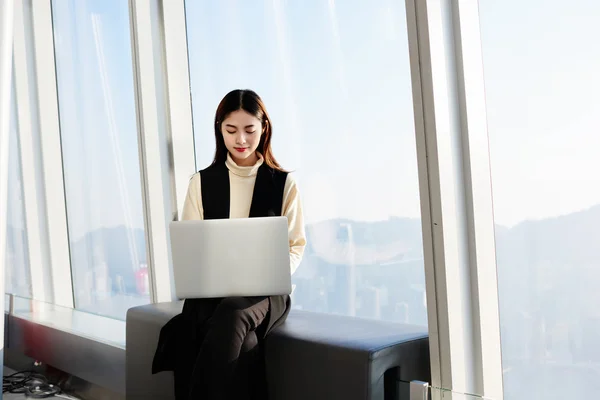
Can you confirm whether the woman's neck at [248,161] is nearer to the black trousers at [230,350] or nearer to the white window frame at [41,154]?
the black trousers at [230,350]

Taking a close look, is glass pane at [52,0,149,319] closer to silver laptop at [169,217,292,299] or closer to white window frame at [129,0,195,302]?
white window frame at [129,0,195,302]

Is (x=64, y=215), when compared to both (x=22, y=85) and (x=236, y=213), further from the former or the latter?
(x=236, y=213)

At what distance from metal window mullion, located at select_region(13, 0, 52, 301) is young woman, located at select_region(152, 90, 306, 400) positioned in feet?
6.84

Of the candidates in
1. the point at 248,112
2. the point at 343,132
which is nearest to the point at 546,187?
the point at 343,132

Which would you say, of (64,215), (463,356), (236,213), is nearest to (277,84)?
(236,213)

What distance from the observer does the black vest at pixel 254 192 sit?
2.41 meters

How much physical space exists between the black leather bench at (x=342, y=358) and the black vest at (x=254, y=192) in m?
0.38

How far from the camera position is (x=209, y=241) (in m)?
2.12

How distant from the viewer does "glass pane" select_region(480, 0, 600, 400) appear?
68.0 inches

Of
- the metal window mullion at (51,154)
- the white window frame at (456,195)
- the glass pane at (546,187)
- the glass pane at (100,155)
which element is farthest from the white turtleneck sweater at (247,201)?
the metal window mullion at (51,154)

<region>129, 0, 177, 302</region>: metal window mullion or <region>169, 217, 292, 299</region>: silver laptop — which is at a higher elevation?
<region>129, 0, 177, 302</region>: metal window mullion

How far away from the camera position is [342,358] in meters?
1.92

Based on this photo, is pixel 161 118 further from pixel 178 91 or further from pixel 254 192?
pixel 254 192

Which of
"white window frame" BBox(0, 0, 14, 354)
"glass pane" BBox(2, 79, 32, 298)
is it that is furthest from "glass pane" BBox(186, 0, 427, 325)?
"glass pane" BBox(2, 79, 32, 298)
